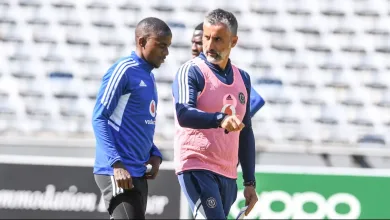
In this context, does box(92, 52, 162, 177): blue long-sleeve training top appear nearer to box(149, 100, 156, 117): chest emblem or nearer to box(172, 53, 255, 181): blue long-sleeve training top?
box(149, 100, 156, 117): chest emblem

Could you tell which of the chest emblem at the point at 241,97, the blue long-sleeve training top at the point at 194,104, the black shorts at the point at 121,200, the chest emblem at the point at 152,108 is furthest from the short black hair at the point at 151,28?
the black shorts at the point at 121,200

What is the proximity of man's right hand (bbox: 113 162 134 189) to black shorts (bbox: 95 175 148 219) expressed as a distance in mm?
53

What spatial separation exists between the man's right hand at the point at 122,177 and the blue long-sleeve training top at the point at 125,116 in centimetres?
4

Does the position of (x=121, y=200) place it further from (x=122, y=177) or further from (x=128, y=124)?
(x=128, y=124)

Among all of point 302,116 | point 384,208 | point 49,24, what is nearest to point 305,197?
point 384,208

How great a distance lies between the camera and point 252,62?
1051cm

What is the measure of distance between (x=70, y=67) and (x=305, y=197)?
12.0 feet

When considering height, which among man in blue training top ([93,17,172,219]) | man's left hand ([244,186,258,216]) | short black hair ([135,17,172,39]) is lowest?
man's left hand ([244,186,258,216])

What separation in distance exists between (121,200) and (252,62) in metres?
5.96

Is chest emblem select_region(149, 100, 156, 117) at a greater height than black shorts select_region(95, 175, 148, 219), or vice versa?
chest emblem select_region(149, 100, 156, 117)

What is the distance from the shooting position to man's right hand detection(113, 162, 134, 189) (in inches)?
185

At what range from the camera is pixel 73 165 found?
8.58 metres

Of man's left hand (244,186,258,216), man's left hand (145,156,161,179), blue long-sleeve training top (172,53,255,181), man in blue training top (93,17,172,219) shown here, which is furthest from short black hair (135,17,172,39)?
man's left hand (244,186,258,216)

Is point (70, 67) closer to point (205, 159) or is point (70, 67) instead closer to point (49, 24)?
point (49, 24)
